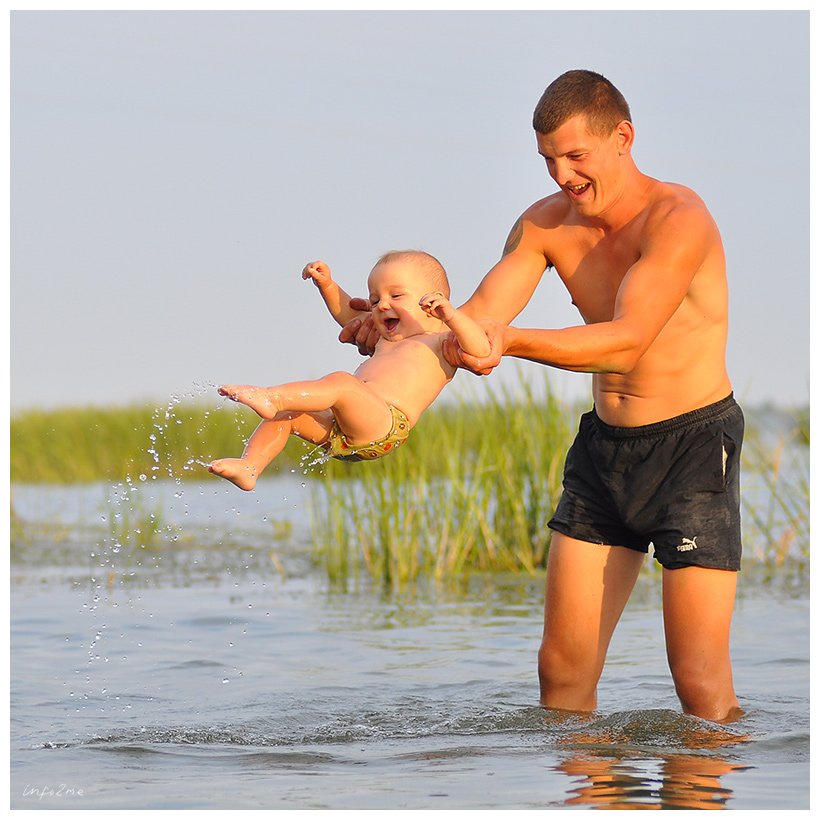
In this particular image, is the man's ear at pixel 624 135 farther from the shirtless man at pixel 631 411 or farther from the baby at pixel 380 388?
the baby at pixel 380 388

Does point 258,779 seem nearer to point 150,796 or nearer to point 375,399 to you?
point 150,796

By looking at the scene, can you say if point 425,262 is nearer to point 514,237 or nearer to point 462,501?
point 514,237

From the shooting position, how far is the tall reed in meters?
8.24

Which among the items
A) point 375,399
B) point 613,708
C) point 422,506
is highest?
point 375,399

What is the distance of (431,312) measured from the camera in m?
3.76

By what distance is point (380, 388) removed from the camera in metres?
4.22

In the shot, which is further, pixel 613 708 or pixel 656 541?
pixel 613 708

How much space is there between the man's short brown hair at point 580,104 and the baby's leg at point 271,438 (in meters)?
1.13

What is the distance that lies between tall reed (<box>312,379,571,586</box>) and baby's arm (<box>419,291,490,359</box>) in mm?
4309

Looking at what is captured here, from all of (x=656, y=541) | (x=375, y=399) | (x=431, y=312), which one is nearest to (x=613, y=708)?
(x=656, y=541)

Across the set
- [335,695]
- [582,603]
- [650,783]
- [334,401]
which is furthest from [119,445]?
[650,783]

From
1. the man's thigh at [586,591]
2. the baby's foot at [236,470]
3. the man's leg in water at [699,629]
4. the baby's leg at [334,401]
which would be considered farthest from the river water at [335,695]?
the baby's leg at [334,401]

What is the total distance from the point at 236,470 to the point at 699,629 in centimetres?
161

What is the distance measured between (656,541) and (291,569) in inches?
208
